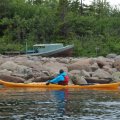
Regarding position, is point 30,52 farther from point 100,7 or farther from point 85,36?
point 100,7

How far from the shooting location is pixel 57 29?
183 feet

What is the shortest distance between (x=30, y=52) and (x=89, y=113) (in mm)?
31802

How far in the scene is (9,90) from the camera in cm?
2594

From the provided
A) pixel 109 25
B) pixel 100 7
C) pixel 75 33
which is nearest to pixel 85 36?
pixel 75 33

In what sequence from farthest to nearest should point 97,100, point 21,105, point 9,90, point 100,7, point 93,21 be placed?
point 100,7
point 93,21
point 9,90
point 97,100
point 21,105

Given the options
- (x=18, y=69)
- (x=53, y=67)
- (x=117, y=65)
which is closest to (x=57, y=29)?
(x=117, y=65)

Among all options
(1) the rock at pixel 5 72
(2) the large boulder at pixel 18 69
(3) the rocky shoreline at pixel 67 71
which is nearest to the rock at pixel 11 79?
(3) the rocky shoreline at pixel 67 71

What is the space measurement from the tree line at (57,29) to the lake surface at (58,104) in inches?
1011

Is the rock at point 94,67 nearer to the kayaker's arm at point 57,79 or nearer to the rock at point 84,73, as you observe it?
the rock at point 84,73

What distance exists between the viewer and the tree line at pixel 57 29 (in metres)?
51.7

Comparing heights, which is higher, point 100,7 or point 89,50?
point 100,7

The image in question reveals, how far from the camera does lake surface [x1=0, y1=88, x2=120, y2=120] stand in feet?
53.6

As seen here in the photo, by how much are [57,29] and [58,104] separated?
3677cm

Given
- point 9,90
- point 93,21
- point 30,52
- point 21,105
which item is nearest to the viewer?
point 21,105
